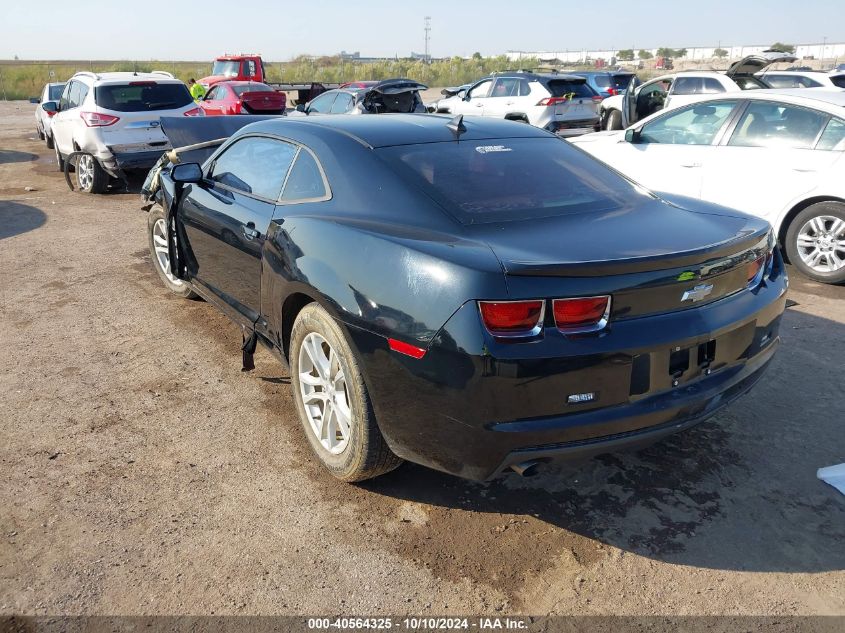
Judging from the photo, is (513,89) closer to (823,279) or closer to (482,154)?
(823,279)

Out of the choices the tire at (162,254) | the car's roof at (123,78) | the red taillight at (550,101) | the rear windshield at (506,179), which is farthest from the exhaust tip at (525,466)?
the red taillight at (550,101)

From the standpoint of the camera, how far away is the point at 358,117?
13.1 feet

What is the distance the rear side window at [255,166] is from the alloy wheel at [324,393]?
938mm

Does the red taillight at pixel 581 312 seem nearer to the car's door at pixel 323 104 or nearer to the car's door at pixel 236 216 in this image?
the car's door at pixel 236 216

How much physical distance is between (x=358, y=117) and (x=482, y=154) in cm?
86

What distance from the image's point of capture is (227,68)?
2442 centimetres

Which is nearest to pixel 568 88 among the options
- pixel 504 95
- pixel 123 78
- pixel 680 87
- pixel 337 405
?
pixel 504 95

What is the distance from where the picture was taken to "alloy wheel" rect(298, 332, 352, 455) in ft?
10.4

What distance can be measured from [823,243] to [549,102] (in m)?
9.22

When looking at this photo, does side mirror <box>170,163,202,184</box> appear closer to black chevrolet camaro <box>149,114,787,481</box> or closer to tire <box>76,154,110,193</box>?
black chevrolet camaro <box>149,114,787,481</box>

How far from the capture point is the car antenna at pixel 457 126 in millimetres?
3698

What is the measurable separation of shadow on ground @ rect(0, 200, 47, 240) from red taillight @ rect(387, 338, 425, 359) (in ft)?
23.7

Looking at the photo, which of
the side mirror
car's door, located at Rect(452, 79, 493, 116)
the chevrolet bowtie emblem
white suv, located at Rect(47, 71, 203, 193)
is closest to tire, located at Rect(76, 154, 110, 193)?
white suv, located at Rect(47, 71, 203, 193)

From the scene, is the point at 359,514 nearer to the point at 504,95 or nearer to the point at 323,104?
the point at 504,95
